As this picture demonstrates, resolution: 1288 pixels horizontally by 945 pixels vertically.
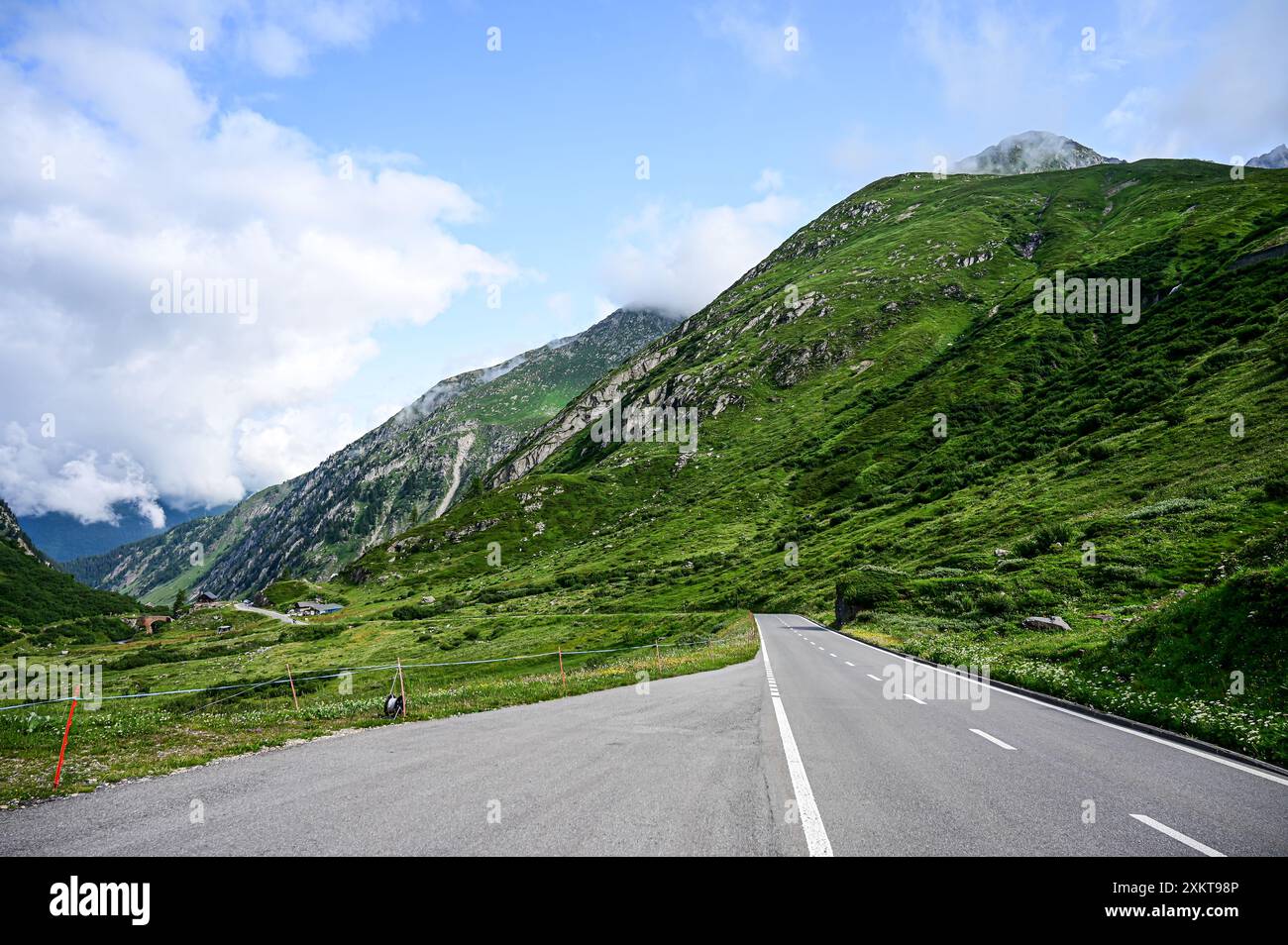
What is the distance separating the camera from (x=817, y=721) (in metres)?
14.9

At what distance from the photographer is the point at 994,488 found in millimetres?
83500

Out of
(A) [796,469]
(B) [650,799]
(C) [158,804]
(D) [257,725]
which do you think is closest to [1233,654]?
(B) [650,799]

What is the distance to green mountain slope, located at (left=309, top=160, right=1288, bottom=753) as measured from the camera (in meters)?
35.9

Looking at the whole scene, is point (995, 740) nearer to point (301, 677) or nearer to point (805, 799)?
point (805, 799)

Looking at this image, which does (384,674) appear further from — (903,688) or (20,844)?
(20,844)

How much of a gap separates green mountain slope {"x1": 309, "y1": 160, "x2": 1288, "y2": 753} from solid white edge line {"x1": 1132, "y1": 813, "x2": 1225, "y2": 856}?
19.3 feet

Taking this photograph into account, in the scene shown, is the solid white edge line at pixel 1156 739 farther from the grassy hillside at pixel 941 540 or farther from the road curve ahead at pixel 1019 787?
the grassy hillside at pixel 941 540

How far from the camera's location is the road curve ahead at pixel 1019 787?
275 inches

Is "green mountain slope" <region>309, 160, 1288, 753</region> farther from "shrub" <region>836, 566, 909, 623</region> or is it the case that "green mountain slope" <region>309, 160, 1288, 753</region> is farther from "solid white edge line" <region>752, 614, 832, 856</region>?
"solid white edge line" <region>752, 614, 832, 856</region>

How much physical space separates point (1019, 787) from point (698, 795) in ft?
16.6

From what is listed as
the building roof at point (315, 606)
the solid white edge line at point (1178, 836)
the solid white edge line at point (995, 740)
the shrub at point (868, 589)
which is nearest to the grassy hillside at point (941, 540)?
the shrub at point (868, 589)

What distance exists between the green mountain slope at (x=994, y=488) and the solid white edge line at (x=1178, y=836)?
19.3 ft

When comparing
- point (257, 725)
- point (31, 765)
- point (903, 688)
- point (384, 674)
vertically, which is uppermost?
point (31, 765)

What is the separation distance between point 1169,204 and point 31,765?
874 ft
